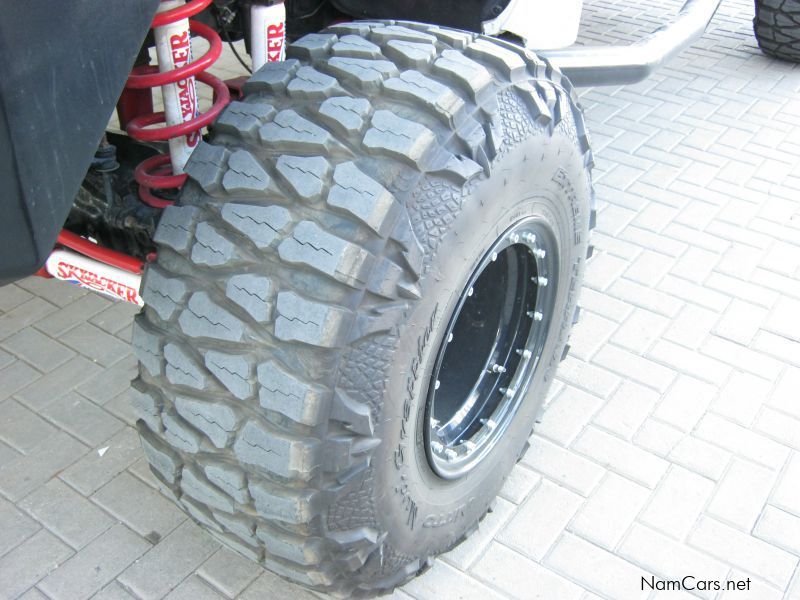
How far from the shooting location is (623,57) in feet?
8.20

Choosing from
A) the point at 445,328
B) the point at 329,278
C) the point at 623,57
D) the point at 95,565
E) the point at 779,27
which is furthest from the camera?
the point at 779,27

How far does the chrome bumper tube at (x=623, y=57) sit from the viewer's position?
235 centimetres

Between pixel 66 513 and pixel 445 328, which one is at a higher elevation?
pixel 445 328

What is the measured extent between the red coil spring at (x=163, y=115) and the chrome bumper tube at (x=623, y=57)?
0.95 metres

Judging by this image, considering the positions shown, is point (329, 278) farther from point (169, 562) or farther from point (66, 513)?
point (66, 513)

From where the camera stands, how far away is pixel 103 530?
2.25 meters

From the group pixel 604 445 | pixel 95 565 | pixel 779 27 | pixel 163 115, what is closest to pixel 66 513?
pixel 95 565

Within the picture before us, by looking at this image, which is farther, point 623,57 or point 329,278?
point 623,57

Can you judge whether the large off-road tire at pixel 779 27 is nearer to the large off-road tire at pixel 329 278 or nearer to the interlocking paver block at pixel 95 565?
the large off-road tire at pixel 329 278

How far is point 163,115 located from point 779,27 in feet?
16.0

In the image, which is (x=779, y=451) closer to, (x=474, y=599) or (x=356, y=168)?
(x=474, y=599)

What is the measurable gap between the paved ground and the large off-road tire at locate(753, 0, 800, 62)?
1975 millimetres

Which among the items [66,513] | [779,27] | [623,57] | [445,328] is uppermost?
[623,57]

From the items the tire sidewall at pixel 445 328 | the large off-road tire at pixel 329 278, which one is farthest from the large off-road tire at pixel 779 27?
the large off-road tire at pixel 329 278
